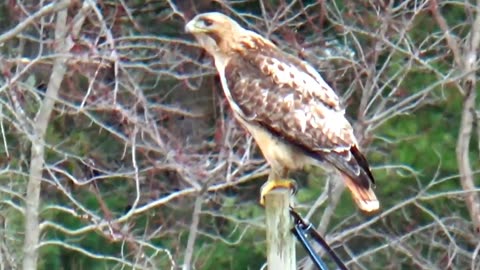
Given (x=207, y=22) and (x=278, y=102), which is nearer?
(x=278, y=102)

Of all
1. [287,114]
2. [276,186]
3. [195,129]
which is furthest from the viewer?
[195,129]

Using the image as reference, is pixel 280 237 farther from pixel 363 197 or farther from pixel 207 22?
pixel 207 22

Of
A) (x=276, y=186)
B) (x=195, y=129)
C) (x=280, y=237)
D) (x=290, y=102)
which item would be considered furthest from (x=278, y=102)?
(x=195, y=129)

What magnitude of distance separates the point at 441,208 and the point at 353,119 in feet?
4.62

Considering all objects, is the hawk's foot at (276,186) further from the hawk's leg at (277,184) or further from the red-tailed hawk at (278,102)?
the red-tailed hawk at (278,102)

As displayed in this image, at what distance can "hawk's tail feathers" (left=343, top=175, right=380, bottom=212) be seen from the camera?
232 inches

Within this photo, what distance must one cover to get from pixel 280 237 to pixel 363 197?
33.7 inches

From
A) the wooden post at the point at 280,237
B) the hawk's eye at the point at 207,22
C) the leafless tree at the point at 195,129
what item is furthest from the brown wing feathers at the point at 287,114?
the leafless tree at the point at 195,129

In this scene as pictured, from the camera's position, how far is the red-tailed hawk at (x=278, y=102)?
6.36 metres

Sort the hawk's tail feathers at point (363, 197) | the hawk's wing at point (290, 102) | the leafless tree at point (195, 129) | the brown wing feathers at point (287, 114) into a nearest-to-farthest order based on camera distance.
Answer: the hawk's tail feathers at point (363, 197) → the brown wing feathers at point (287, 114) → the hawk's wing at point (290, 102) → the leafless tree at point (195, 129)

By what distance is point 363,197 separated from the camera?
5945 millimetres

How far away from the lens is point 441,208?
12.4 metres

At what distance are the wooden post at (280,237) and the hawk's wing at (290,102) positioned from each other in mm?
1063

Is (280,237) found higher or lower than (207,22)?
higher
